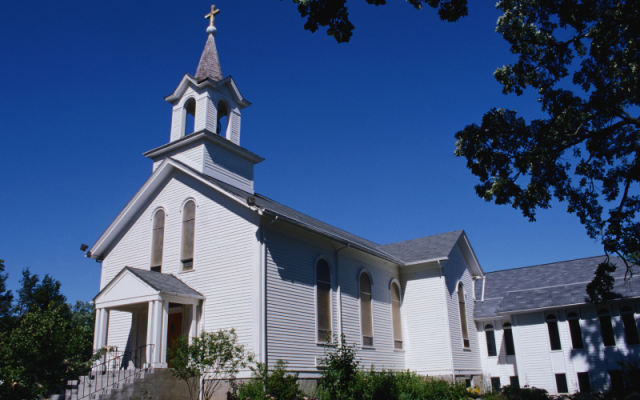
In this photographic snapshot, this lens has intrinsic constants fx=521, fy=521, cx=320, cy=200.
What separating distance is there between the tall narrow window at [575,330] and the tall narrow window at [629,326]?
184cm

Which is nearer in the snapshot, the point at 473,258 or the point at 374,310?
the point at 374,310

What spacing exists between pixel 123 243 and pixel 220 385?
28.1ft

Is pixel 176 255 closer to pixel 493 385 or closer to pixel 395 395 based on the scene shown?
pixel 395 395

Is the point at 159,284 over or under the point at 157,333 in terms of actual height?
over

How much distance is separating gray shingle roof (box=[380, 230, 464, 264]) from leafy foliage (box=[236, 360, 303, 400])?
39.3 ft

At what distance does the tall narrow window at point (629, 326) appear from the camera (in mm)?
22672

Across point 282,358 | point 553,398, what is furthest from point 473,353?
Result: point 282,358

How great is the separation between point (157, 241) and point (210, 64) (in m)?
8.49

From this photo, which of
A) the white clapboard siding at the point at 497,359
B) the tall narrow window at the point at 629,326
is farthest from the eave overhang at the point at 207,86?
the tall narrow window at the point at 629,326

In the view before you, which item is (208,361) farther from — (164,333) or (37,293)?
(37,293)

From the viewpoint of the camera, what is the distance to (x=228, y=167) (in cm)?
2203

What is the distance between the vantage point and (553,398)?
73.8 feet

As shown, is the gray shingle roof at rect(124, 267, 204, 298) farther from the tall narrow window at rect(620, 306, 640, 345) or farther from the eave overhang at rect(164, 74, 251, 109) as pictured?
the tall narrow window at rect(620, 306, 640, 345)

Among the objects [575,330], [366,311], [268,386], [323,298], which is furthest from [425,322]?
[268,386]
